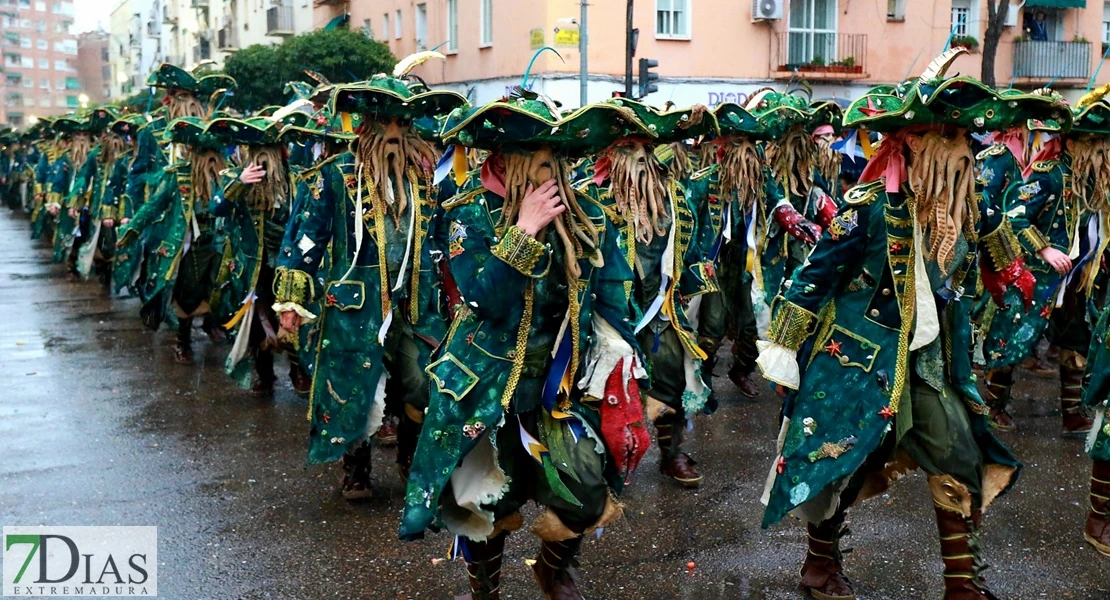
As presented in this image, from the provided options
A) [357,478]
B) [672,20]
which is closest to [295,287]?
[357,478]

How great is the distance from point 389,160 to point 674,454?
7.25 feet

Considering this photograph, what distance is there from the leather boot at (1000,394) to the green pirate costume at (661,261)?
2419 millimetres

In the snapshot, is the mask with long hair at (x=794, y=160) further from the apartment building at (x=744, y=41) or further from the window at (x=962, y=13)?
the window at (x=962, y=13)

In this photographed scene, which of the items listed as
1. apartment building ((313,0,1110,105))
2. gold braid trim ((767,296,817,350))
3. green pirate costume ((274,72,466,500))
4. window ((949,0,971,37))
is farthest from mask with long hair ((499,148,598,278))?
window ((949,0,971,37))

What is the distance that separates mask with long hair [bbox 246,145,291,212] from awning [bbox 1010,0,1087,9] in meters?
25.8

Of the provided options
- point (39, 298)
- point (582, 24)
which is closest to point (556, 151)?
point (39, 298)

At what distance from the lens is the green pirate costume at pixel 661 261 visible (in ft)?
20.3

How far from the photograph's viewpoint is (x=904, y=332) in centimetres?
438

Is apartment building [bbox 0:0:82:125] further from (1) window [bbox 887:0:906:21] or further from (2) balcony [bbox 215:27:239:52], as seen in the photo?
(1) window [bbox 887:0:906:21]

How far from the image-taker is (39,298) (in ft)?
50.2

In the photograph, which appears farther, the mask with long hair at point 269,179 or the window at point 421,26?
the window at point 421,26

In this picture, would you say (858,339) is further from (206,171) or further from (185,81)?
(185,81)

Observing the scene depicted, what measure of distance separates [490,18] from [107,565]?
25791 mm

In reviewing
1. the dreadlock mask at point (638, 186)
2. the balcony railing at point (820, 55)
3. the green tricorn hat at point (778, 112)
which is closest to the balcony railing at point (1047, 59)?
the balcony railing at point (820, 55)
